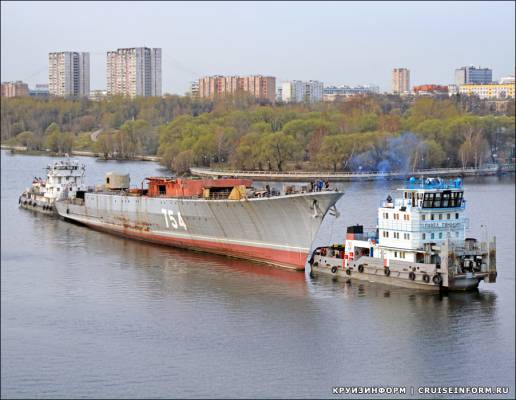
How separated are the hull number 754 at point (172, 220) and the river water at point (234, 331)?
6.68ft

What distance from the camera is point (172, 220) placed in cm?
3375

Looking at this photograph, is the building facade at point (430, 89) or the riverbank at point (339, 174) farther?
the building facade at point (430, 89)

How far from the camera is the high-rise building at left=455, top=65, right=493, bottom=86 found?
183375 millimetres

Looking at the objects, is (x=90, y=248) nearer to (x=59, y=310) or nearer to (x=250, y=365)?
(x=59, y=310)

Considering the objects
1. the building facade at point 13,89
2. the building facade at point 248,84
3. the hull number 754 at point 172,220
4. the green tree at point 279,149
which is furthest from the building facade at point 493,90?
the hull number 754 at point 172,220

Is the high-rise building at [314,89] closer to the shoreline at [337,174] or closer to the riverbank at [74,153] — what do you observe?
the riverbank at [74,153]

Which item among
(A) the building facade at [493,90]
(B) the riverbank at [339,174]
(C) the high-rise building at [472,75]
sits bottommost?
(B) the riverbank at [339,174]

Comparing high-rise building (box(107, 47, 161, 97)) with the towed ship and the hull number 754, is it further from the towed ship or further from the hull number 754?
the hull number 754

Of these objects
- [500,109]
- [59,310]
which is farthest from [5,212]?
[500,109]

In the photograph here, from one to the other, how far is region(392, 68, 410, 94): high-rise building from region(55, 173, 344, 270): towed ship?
153m

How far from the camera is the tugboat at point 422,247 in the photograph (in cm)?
2459

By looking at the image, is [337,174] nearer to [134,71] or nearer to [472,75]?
[134,71]

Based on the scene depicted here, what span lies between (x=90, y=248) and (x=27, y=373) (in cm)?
1604

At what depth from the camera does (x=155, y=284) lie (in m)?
26.6
